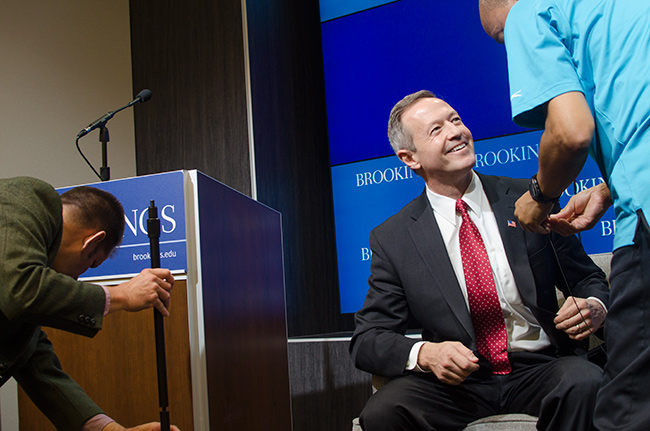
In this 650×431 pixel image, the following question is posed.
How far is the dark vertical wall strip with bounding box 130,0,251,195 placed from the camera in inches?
146

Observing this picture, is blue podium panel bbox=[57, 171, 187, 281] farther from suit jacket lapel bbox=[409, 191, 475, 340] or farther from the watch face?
the watch face

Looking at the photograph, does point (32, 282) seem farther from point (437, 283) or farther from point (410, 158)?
point (410, 158)

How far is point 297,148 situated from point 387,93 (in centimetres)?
71

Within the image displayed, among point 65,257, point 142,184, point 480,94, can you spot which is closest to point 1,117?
point 142,184

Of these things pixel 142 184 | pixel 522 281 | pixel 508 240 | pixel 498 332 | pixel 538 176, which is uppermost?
pixel 142 184

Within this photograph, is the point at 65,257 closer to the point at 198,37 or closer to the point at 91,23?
the point at 198,37

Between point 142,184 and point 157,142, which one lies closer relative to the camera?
point 142,184

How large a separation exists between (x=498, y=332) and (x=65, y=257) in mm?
1391

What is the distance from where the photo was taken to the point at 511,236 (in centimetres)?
199

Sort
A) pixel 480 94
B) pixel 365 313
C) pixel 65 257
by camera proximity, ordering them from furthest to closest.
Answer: pixel 480 94 → pixel 365 313 → pixel 65 257

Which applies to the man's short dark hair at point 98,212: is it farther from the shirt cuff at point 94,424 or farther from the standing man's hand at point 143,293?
the shirt cuff at point 94,424

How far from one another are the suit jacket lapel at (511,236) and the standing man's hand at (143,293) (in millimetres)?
1132

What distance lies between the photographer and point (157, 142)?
4008 mm

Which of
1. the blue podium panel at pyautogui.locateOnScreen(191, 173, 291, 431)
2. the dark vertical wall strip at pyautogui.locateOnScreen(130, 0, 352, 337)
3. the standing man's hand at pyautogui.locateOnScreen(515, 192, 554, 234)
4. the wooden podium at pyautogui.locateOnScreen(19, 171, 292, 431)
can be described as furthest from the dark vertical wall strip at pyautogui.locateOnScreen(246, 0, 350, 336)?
the standing man's hand at pyautogui.locateOnScreen(515, 192, 554, 234)
